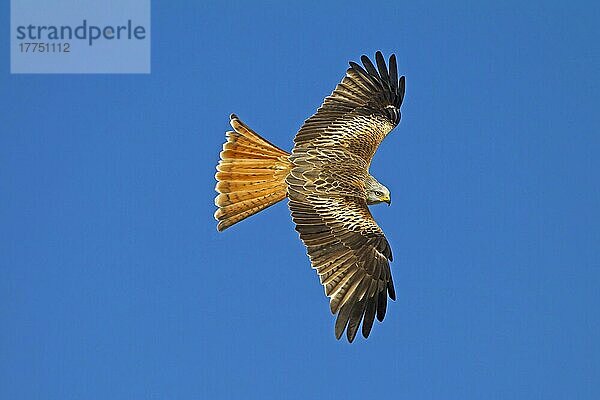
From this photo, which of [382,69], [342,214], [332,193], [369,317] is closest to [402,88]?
[382,69]

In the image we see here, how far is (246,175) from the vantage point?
26.6ft

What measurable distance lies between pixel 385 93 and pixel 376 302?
6.70 feet

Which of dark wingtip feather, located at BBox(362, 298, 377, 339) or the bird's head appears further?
the bird's head

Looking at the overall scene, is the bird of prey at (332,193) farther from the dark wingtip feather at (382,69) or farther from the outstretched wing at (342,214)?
the dark wingtip feather at (382,69)

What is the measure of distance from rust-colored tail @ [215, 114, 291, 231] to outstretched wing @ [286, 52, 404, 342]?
4.2 inches

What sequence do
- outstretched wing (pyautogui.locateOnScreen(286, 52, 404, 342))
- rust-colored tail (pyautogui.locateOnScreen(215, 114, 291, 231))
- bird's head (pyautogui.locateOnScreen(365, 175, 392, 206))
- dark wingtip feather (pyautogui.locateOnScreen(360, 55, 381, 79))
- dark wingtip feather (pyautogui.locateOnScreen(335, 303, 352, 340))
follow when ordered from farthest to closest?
A: dark wingtip feather (pyautogui.locateOnScreen(360, 55, 381, 79))
bird's head (pyautogui.locateOnScreen(365, 175, 392, 206))
rust-colored tail (pyautogui.locateOnScreen(215, 114, 291, 231))
outstretched wing (pyautogui.locateOnScreen(286, 52, 404, 342))
dark wingtip feather (pyautogui.locateOnScreen(335, 303, 352, 340))

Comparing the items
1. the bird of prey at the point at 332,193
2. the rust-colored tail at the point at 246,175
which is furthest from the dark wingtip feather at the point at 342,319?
the rust-colored tail at the point at 246,175

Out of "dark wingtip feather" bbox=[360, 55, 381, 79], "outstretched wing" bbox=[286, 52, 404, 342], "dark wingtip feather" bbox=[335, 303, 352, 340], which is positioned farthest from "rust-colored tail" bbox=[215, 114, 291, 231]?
"dark wingtip feather" bbox=[360, 55, 381, 79]

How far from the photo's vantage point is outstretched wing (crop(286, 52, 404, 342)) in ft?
25.0

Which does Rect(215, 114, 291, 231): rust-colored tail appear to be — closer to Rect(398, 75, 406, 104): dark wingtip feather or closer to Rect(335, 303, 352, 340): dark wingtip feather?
Rect(335, 303, 352, 340): dark wingtip feather

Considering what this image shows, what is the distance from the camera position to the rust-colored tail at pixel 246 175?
26.4 ft

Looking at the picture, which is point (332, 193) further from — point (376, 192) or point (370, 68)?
point (370, 68)

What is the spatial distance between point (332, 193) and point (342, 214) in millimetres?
172

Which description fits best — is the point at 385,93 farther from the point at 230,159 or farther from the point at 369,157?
the point at 230,159
